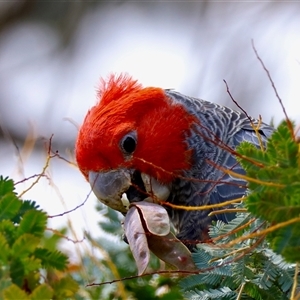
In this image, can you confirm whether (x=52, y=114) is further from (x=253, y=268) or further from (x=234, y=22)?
(x=253, y=268)

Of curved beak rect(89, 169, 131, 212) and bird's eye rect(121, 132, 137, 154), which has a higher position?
bird's eye rect(121, 132, 137, 154)

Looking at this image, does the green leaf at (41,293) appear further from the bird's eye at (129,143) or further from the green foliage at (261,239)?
the bird's eye at (129,143)

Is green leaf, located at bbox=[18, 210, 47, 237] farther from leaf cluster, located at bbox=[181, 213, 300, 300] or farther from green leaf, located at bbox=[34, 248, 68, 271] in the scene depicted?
leaf cluster, located at bbox=[181, 213, 300, 300]

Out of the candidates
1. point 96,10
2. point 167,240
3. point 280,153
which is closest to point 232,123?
point 167,240

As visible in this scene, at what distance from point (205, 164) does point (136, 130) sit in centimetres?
41

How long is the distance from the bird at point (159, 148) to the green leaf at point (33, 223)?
4.83 feet

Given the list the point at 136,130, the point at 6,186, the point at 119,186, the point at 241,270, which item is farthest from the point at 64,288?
the point at 136,130

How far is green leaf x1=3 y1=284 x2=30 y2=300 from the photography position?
6.09 feet

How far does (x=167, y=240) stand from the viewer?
2789mm

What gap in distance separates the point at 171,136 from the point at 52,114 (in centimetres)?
421

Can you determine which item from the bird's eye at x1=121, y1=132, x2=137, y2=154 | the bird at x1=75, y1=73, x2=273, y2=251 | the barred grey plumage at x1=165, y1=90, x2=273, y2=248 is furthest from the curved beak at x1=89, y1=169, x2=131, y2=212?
the barred grey plumage at x1=165, y1=90, x2=273, y2=248

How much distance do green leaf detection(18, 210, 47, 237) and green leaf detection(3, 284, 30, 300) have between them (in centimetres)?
23

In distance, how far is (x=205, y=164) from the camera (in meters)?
3.85

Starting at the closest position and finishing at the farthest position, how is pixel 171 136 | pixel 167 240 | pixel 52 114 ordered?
pixel 167 240 → pixel 171 136 → pixel 52 114
